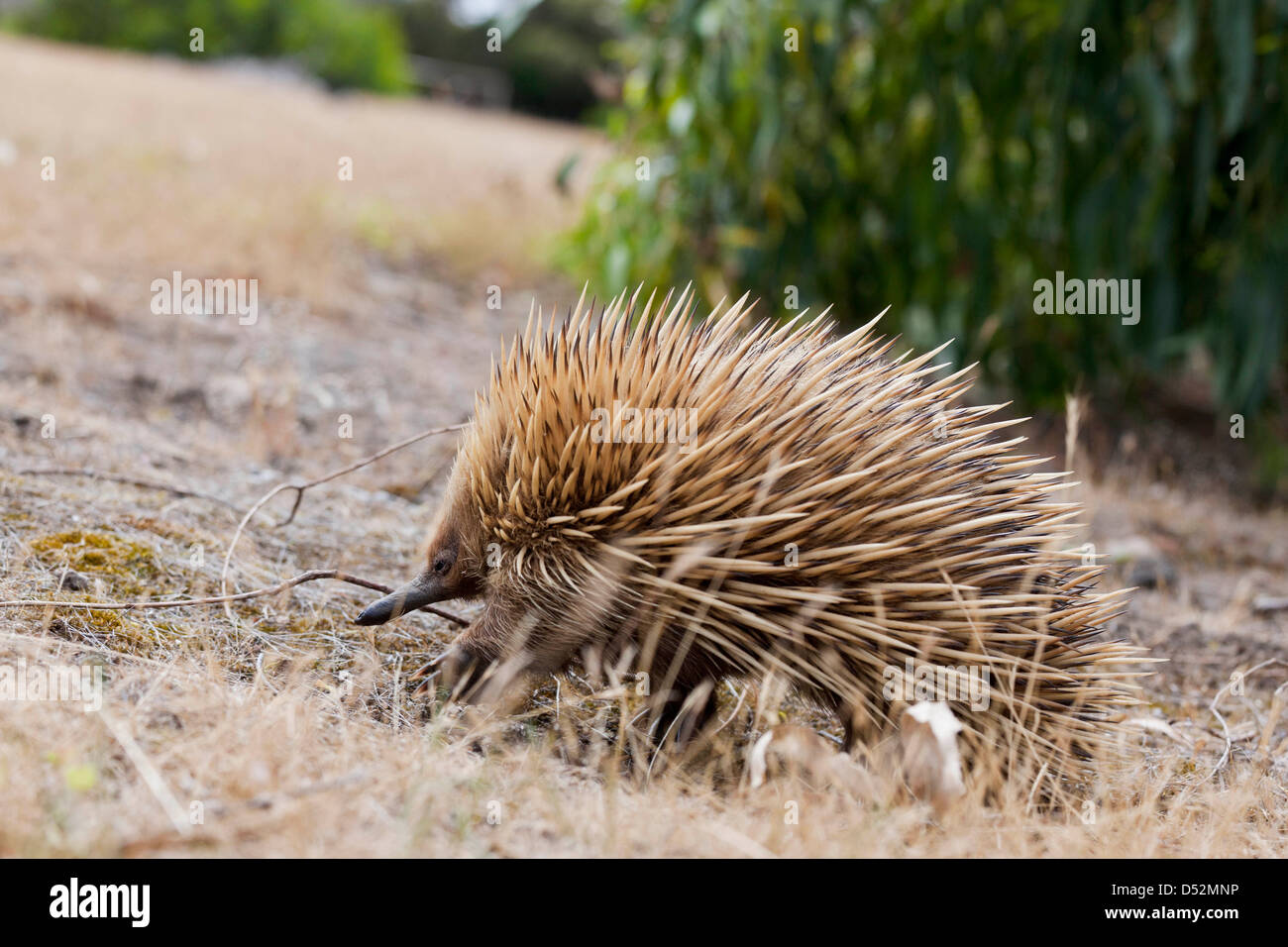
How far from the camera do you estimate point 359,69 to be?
32.8 metres

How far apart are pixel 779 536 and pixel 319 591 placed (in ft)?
4.70

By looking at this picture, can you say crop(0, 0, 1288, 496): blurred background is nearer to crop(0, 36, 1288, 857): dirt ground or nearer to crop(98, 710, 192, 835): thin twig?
crop(0, 36, 1288, 857): dirt ground

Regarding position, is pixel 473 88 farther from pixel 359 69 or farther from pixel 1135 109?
pixel 1135 109

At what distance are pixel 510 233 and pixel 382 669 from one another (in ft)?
21.9

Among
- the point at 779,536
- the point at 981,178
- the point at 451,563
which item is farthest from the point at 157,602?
the point at 981,178

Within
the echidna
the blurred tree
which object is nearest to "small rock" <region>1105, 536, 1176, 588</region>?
the echidna

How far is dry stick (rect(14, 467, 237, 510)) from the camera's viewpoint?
3.61 metres

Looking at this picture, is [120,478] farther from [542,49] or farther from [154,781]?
[542,49]

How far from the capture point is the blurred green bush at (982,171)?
552 centimetres

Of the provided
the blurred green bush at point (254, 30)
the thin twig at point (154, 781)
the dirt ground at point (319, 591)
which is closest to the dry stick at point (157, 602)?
the dirt ground at point (319, 591)

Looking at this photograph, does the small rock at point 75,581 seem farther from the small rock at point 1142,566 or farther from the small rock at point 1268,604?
the small rock at point 1268,604

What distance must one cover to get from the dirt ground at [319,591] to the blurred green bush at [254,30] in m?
23.9
